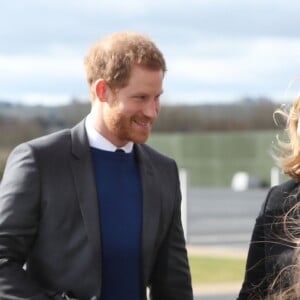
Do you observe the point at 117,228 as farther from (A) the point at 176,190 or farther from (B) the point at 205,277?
(B) the point at 205,277

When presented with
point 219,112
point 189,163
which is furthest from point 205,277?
point 219,112

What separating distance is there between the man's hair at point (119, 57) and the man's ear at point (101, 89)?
15mm

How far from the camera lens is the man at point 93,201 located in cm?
427

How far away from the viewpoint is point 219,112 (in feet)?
171

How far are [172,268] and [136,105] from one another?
2.33 ft

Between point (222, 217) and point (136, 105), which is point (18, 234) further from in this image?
point (222, 217)

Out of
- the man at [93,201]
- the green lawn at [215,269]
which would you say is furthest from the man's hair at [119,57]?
the green lawn at [215,269]

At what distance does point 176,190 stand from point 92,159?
0.40m

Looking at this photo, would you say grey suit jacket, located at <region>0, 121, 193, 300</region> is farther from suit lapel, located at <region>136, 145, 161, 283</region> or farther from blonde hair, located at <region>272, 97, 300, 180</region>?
blonde hair, located at <region>272, 97, 300, 180</region>

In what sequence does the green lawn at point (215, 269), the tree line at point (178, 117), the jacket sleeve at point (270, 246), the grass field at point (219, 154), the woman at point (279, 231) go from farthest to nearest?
the tree line at point (178, 117), the grass field at point (219, 154), the green lawn at point (215, 269), the jacket sleeve at point (270, 246), the woman at point (279, 231)

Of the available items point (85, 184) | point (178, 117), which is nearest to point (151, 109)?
point (85, 184)

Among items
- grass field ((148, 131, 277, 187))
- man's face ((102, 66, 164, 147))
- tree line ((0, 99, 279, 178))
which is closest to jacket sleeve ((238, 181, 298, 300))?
man's face ((102, 66, 164, 147))

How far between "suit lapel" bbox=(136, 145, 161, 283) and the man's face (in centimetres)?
24

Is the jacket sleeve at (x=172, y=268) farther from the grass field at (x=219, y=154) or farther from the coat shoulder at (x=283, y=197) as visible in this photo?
the grass field at (x=219, y=154)
